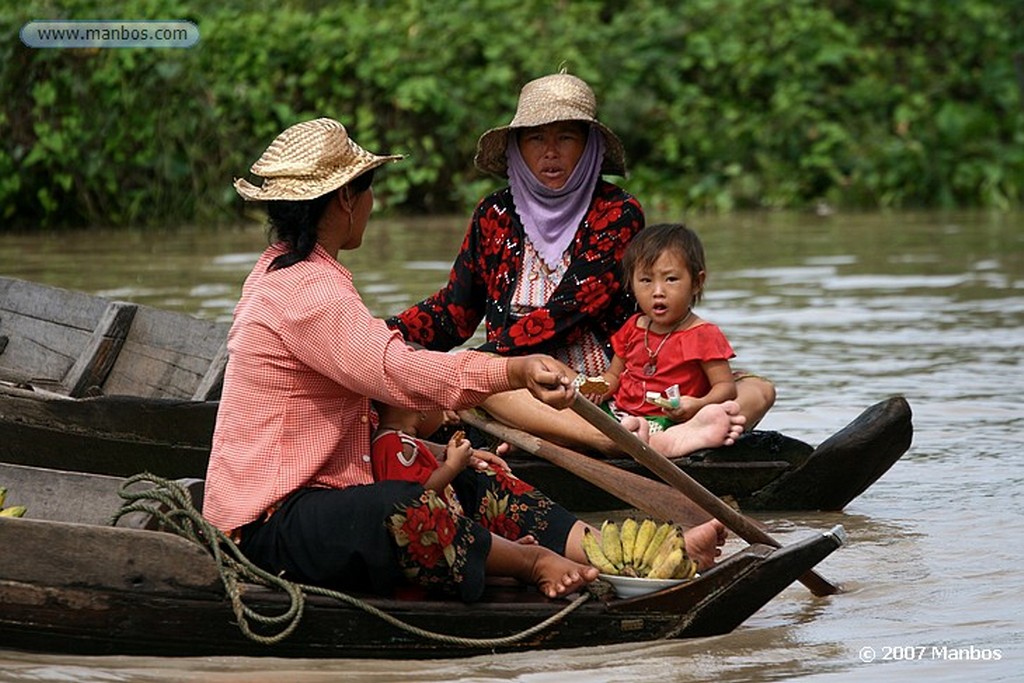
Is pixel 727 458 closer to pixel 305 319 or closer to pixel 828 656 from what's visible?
pixel 828 656

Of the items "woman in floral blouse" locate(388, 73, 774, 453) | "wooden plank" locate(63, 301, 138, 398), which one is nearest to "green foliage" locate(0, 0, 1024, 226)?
"wooden plank" locate(63, 301, 138, 398)

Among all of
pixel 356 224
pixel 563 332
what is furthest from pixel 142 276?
pixel 356 224

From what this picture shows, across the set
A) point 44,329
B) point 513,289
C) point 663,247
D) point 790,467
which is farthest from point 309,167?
point 44,329

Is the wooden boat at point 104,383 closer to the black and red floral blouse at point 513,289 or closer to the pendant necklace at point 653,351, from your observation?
the black and red floral blouse at point 513,289

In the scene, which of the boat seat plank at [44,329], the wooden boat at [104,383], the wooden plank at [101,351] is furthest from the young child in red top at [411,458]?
the boat seat plank at [44,329]

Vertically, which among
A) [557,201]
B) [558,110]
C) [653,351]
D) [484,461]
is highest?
[558,110]

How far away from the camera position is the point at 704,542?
14.4 ft

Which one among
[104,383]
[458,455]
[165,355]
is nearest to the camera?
[458,455]

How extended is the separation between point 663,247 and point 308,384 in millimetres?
1745

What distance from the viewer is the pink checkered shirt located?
382 centimetres

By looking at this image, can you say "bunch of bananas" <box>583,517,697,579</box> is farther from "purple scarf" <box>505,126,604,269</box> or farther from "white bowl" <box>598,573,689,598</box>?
"purple scarf" <box>505,126,604,269</box>

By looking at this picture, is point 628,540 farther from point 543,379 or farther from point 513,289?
point 513,289

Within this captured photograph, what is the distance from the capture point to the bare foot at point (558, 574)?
4098 mm

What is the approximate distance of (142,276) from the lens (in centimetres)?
1177
